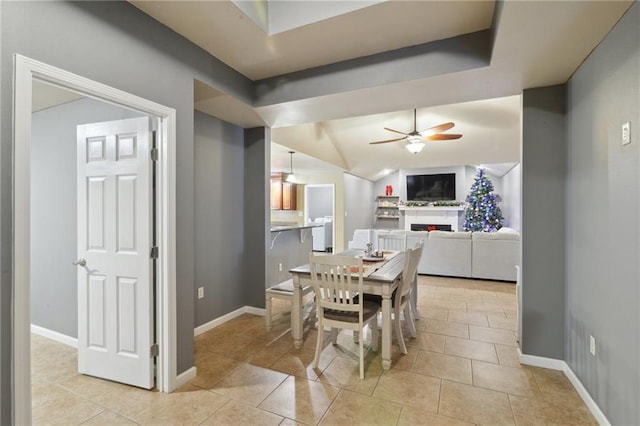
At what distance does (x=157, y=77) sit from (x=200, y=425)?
2.31 m

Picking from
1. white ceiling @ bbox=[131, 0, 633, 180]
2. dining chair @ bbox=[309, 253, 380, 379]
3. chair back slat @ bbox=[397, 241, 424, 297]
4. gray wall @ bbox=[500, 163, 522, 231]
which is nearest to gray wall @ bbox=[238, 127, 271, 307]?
white ceiling @ bbox=[131, 0, 633, 180]

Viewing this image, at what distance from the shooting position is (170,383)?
7.22 feet

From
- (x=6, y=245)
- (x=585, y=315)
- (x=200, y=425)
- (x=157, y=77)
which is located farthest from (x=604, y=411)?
(x=157, y=77)

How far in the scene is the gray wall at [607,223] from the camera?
1.55 meters

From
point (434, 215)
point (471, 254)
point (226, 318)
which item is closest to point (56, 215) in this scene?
point (226, 318)

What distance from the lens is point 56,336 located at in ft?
9.79

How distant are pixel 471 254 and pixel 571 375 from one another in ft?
10.5

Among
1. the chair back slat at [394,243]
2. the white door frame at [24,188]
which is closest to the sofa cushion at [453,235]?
the chair back slat at [394,243]

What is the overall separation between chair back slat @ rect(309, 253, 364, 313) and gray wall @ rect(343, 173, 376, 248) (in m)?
5.74

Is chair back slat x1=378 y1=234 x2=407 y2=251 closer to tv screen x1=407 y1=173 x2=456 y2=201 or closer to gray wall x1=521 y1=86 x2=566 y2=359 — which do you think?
gray wall x1=521 y1=86 x2=566 y2=359

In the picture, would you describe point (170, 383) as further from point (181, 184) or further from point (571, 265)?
point (571, 265)

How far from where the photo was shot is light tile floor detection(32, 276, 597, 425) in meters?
1.94

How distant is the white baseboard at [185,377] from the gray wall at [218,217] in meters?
0.90

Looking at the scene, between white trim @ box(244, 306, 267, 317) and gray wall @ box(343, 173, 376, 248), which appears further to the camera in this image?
gray wall @ box(343, 173, 376, 248)
